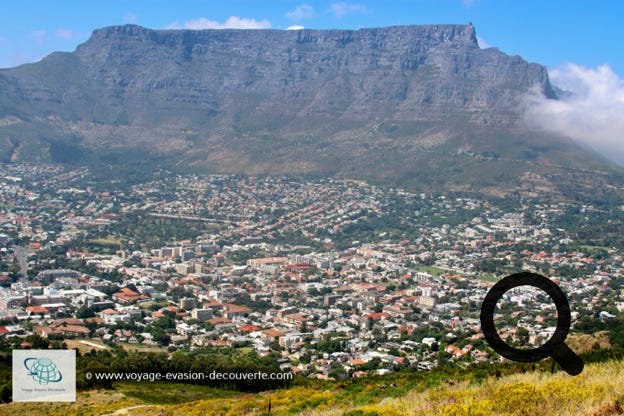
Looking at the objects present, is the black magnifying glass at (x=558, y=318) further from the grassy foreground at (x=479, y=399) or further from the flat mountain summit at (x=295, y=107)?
the flat mountain summit at (x=295, y=107)

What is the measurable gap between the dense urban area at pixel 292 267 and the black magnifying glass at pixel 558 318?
14.5 m

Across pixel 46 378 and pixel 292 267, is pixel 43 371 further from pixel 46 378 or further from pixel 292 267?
pixel 292 267

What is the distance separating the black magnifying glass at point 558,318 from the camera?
5.40 metres

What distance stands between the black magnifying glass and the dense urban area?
47.5 ft

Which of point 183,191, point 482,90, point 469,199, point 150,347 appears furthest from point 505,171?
point 150,347

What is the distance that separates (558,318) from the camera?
551cm

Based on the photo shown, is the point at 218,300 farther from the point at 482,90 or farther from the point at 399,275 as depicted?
the point at 482,90

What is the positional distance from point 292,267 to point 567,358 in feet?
132

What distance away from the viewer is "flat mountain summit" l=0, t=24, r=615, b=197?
3504 inches

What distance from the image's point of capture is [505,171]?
8050 centimetres

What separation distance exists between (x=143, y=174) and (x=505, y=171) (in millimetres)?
47896

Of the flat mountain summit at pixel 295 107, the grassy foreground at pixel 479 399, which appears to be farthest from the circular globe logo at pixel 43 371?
the flat mountain summit at pixel 295 107

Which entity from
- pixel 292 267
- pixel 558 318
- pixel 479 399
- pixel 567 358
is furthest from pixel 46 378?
pixel 292 267

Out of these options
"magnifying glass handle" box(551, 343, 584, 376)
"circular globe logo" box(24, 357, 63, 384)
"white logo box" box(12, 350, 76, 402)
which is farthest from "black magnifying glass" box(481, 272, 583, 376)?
"circular globe logo" box(24, 357, 63, 384)
